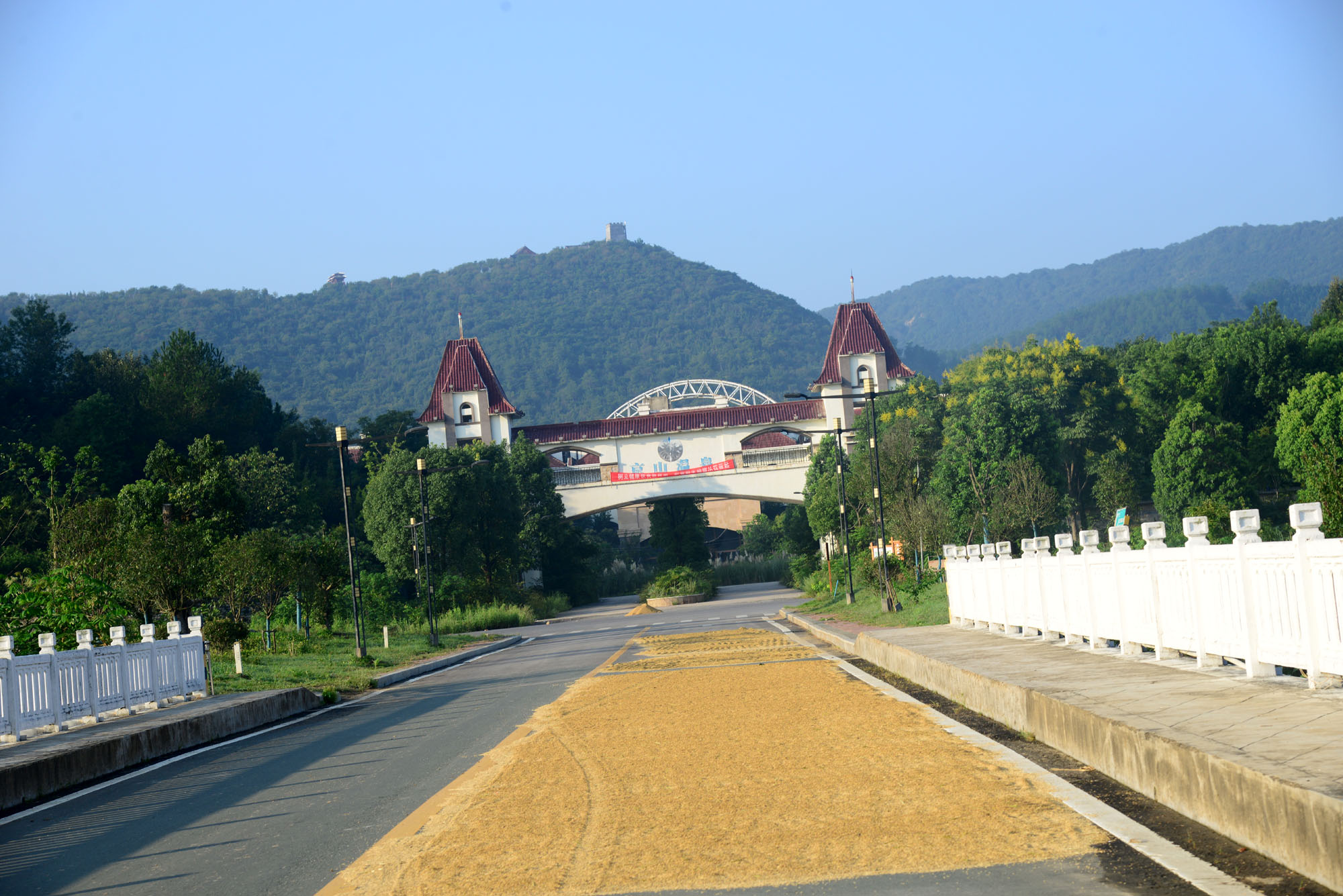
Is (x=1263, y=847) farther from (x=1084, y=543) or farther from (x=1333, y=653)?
(x=1084, y=543)

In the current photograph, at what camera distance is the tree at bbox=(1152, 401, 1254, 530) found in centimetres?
6412

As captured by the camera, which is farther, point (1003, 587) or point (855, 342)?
point (855, 342)

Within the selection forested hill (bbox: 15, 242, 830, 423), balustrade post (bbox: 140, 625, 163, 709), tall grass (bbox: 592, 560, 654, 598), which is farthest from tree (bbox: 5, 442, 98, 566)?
forested hill (bbox: 15, 242, 830, 423)

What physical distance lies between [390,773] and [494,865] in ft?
12.8

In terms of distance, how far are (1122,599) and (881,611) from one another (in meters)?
18.7

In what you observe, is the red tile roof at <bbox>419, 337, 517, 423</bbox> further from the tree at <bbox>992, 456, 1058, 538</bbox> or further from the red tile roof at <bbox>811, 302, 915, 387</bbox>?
the tree at <bbox>992, 456, 1058, 538</bbox>

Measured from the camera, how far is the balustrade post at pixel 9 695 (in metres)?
12.0

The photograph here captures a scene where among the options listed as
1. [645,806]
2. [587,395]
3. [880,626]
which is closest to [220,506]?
[880,626]

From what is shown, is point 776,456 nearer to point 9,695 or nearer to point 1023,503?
point 1023,503

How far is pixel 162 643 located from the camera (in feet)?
52.9

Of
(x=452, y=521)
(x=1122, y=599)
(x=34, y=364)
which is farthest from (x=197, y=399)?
(x=1122, y=599)

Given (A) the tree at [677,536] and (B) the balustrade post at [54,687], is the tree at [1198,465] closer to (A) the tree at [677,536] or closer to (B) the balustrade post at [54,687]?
(A) the tree at [677,536]

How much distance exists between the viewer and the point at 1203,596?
364 inches

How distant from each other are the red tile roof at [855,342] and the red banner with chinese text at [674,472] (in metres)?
12.1
